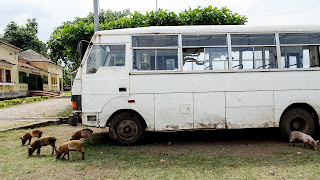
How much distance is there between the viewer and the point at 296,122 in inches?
257

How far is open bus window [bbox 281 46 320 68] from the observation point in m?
6.51

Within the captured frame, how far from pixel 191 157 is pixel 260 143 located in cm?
231

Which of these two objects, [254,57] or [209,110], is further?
[254,57]

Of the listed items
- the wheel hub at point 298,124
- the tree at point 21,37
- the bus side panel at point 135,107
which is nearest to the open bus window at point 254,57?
the wheel hub at point 298,124

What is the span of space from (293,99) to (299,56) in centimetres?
115

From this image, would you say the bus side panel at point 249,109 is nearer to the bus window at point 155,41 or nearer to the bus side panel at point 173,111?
the bus side panel at point 173,111

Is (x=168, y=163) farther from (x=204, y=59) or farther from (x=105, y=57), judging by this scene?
(x=105, y=57)

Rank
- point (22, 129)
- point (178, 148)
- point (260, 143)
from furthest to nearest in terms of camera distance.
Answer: point (22, 129) → point (260, 143) → point (178, 148)

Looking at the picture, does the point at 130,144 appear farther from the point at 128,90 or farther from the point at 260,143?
the point at 260,143

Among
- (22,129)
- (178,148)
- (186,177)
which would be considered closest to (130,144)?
(178,148)

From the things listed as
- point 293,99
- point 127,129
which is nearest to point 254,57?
point 293,99

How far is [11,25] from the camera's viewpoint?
38156 millimetres

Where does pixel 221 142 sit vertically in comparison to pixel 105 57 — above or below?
below

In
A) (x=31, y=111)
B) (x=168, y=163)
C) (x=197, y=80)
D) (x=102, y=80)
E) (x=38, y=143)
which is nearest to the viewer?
(x=168, y=163)
